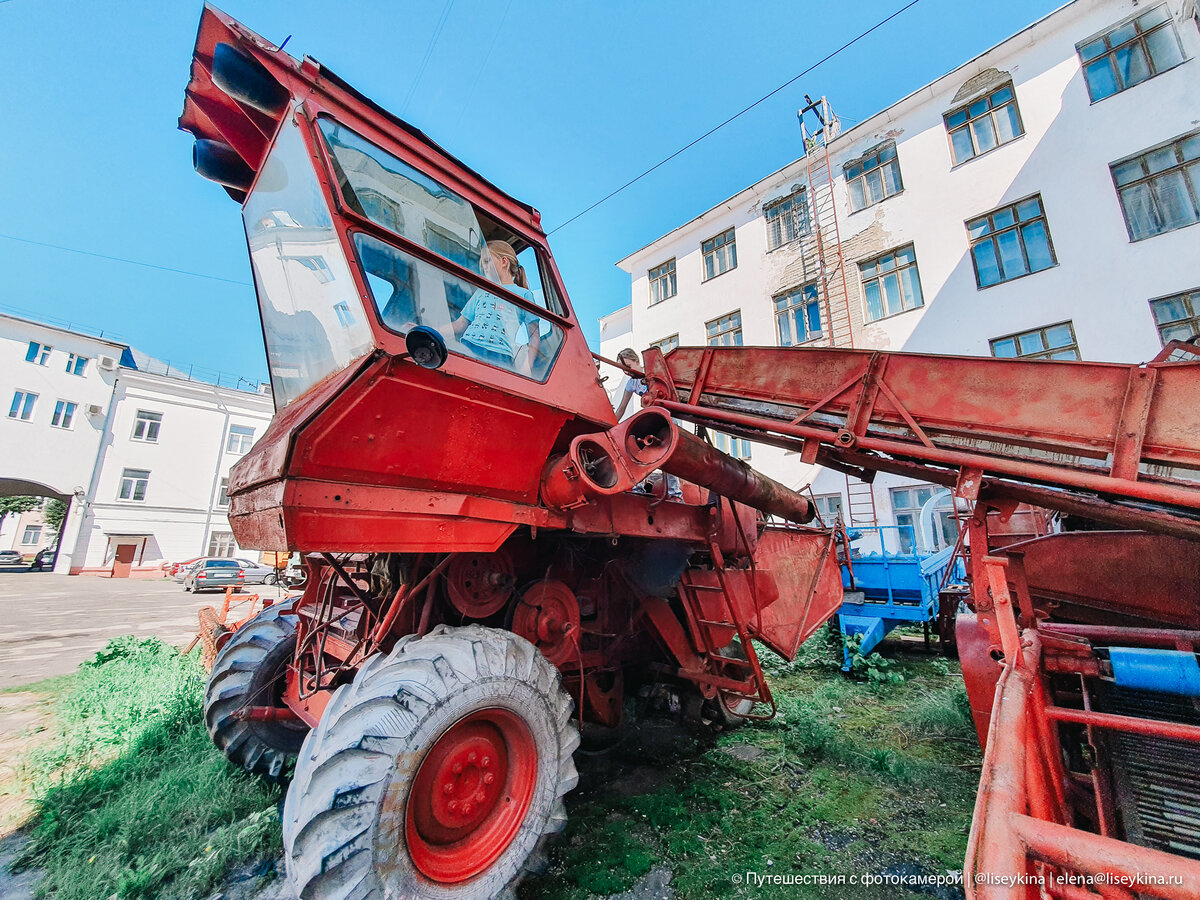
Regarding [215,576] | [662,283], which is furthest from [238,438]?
[662,283]

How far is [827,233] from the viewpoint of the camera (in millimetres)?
15336

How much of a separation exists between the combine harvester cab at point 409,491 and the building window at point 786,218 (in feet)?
49.2

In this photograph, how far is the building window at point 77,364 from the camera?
96.1 ft

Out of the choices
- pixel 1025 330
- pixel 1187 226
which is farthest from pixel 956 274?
pixel 1187 226

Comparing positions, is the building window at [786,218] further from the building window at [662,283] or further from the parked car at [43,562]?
the parked car at [43,562]

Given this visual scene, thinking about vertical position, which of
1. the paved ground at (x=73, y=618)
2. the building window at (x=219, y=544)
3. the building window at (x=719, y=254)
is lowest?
the paved ground at (x=73, y=618)

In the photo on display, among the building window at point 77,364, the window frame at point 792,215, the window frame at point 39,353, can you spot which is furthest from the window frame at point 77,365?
the window frame at point 792,215

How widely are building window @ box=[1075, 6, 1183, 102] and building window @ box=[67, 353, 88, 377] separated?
1830 inches

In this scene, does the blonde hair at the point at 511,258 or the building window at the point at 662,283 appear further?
the building window at the point at 662,283

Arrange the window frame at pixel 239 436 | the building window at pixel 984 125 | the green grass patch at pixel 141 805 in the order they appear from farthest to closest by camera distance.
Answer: the window frame at pixel 239 436 < the building window at pixel 984 125 < the green grass patch at pixel 141 805

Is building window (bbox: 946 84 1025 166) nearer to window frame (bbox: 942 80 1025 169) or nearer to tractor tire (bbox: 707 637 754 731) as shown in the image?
window frame (bbox: 942 80 1025 169)

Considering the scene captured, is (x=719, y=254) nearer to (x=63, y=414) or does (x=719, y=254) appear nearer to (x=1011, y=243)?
(x=1011, y=243)

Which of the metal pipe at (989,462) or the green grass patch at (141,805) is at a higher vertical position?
the metal pipe at (989,462)

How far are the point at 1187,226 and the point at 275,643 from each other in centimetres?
1699
